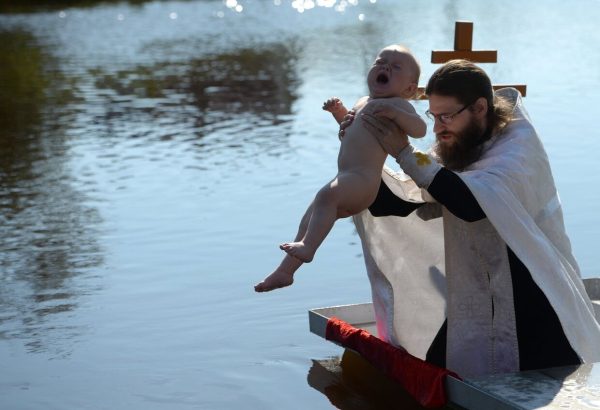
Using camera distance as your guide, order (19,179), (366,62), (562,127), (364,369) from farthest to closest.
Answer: (366,62) → (562,127) → (19,179) → (364,369)

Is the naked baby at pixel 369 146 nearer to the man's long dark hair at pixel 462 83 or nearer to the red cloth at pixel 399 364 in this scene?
the man's long dark hair at pixel 462 83

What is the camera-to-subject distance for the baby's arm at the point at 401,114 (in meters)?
4.86

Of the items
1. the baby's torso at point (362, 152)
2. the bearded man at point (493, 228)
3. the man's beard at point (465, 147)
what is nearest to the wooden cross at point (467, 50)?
the bearded man at point (493, 228)

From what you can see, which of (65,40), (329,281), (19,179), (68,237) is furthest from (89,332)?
(65,40)

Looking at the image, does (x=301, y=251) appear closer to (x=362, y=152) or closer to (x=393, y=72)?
(x=362, y=152)

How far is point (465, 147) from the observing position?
5016mm

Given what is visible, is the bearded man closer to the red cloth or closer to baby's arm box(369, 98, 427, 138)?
baby's arm box(369, 98, 427, 138)

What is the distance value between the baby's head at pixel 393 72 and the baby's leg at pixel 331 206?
1.08 ft

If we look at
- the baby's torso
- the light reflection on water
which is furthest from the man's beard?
the light reflection on water

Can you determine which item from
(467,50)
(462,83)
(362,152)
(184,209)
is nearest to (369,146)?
(362,152)

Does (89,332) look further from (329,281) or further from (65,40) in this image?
(65,40)

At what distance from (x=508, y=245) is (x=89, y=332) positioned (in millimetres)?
2619

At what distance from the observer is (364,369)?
5.85 m

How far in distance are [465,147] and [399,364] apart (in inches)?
33.7
